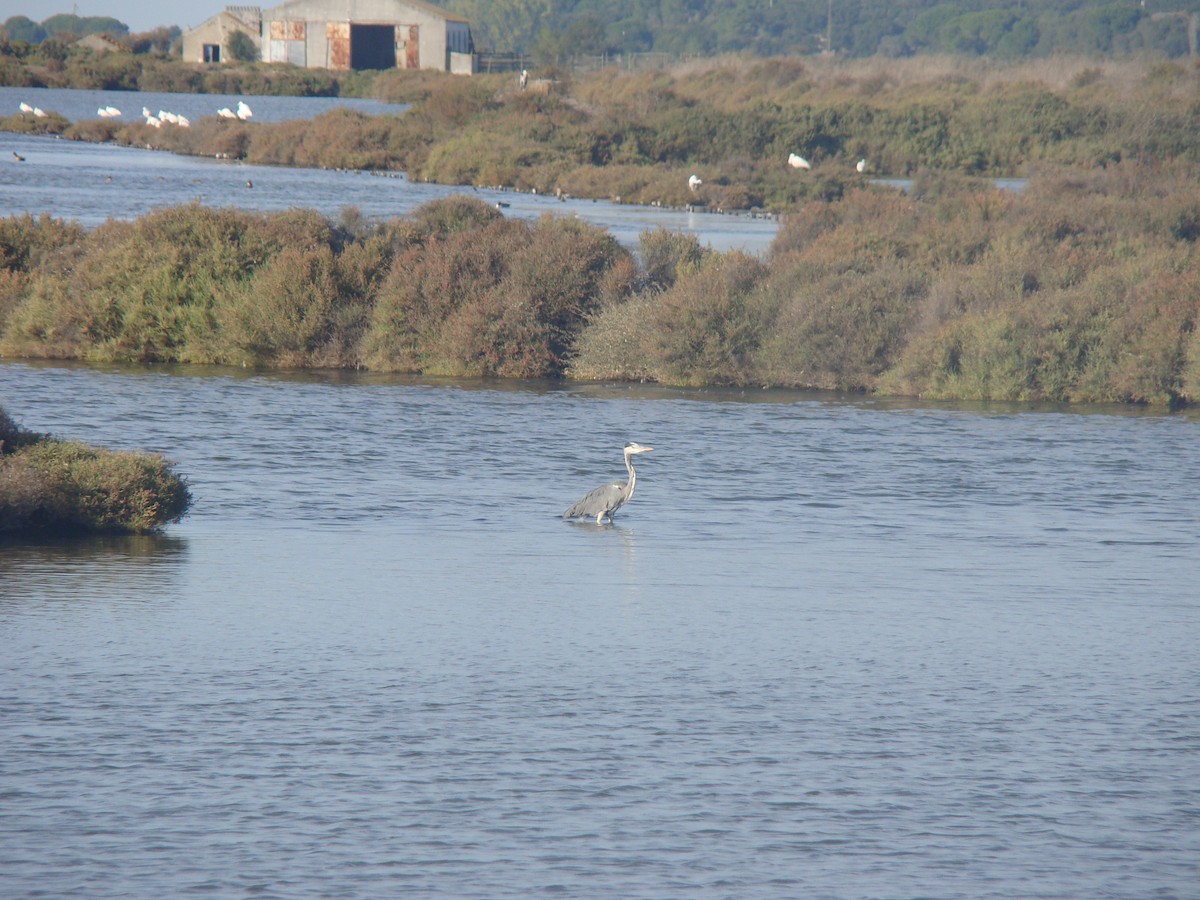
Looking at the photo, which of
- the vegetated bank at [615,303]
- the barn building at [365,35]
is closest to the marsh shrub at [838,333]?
the vegetated bank at [615,303]

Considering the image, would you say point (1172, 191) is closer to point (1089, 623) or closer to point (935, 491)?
point (935, 491)

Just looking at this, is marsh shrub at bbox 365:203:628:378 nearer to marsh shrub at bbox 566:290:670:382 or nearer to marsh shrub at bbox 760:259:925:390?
marsh shrub at bbox 566:290:670:382

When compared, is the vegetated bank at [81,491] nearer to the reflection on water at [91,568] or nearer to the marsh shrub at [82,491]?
the marsh shrub at [82,491]

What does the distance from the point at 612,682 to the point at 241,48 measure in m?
129

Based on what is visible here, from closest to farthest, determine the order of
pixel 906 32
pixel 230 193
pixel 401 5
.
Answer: pixel 230 193 < pixel 401 5 < pixel 906 32

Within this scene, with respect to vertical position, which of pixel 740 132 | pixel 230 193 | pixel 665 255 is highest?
pixel 740 132

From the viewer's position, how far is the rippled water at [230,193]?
1574 inches

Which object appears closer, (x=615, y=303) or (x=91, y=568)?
(x=91, y=568)

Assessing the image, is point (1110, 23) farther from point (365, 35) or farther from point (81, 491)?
point (81, 491)

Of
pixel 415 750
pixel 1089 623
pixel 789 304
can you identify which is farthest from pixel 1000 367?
pixel 415 750

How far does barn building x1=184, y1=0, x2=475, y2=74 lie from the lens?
4646 inches

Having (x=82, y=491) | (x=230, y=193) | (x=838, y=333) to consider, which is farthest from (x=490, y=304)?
(x=230, y=193)

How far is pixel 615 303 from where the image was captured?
26609 millimetres

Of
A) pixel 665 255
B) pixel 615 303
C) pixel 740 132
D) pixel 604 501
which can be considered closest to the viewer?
pixel 604 501
